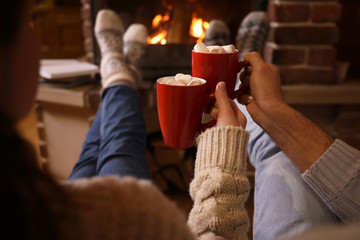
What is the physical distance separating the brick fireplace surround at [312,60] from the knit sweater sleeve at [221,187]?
0.77 m

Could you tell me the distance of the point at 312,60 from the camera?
130 centimetres

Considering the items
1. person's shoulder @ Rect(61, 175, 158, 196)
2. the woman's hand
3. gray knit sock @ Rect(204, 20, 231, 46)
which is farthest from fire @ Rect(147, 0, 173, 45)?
person's shoulder @ Rect(61, 175, 158, 196)

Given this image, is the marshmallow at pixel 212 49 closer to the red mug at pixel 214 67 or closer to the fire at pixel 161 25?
the red mug at pixel 214 67

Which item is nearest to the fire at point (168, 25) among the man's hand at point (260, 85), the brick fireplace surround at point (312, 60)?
the brick fireplace surround at point (312, 60)

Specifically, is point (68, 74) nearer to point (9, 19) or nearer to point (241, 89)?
point (241, 89)

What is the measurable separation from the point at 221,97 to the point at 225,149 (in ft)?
0.27

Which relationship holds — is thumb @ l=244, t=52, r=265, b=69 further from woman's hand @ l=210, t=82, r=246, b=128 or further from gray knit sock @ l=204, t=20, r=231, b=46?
gray knit sock @ l=204, t=20, r=231, b=46

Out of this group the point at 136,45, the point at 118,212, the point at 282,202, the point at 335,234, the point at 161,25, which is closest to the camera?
→ the point at 335,234

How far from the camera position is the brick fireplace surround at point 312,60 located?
1244mm

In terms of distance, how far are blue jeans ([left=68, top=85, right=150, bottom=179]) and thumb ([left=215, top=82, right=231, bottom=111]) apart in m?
0.30

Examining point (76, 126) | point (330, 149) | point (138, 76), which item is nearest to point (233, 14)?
point (138, 76)

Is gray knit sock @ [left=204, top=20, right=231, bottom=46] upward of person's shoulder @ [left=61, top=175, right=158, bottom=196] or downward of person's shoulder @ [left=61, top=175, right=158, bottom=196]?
upward

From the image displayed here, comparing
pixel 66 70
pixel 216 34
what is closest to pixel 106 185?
pixel 216 34

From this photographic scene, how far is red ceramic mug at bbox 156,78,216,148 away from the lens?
1.58 feet
